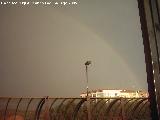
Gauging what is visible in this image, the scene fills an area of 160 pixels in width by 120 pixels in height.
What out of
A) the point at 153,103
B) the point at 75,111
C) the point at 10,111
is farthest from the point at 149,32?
the point at 10,111

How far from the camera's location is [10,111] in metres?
6.39

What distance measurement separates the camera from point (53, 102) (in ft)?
20.2

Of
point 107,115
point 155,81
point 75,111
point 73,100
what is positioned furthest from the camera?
point 107,115

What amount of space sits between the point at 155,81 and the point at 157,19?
1.97 ft

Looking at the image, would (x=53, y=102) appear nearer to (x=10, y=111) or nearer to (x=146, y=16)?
(x=10, y=111)

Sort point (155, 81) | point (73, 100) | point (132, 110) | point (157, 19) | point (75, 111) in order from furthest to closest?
1. point (132, 110)
2. point (73, 100)
3. point (75, 111)
4. point (157, 19)
5. point (155, 81)

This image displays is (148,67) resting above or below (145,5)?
below

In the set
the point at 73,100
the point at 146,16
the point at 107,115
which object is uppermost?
the point at 146,16

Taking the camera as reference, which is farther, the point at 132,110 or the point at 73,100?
the point at 132,110

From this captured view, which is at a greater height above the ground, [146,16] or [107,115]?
[146,16]

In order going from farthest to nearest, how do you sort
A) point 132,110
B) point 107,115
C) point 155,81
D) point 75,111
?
point 132,110
point 107,115
point 75,111
point 155,81

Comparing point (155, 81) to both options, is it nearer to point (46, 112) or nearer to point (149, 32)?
point (149, 32)

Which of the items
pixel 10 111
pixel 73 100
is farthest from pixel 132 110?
pixel 10 111

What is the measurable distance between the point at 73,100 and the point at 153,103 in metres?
4.13
